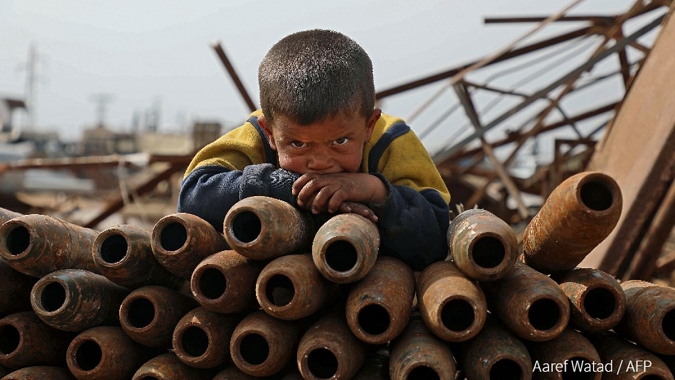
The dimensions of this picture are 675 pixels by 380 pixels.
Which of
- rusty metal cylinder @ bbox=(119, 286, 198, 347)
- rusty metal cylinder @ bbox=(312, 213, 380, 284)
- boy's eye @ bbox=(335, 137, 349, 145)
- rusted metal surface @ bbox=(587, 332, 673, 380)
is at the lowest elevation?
Answer: rusted metal surface @ bbox=(587, 332, 673, 380)

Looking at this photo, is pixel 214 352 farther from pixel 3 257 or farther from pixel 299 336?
pixel 3 257

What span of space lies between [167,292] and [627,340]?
141 cm

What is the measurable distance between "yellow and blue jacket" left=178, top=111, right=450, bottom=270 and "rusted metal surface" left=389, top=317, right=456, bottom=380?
349 mm

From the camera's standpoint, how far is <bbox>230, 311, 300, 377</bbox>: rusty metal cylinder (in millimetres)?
1790

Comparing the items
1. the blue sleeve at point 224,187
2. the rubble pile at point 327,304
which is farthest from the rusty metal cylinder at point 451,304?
the blue sleeve at point 224,187

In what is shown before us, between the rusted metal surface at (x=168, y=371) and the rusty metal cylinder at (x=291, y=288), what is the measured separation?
356 mm

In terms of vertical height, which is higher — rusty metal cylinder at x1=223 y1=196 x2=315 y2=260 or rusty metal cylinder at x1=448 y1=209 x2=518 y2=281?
rusty metal cylinder at x1=223 y1=196 x2=315 y2=260

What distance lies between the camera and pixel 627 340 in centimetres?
195

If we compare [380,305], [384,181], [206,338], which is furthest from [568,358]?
[206,338]

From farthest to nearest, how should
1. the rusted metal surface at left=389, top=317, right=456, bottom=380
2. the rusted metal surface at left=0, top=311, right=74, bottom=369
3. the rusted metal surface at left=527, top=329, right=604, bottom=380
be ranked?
the rusted metal surface at left=0, top=311, right=74, bottom=369 → the rusted metal surface at left=527, top=329, right=604, bottom=380 → the rusted metal surface at left=389, top=317, right=456, bottom=380

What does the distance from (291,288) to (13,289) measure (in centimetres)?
94

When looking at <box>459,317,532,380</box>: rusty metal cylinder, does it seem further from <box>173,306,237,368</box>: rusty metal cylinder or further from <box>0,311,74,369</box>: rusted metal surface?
<box>0,311,74,369</box>: rusted metal surface

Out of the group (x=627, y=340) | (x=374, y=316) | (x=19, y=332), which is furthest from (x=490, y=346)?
(x=19, y=332)

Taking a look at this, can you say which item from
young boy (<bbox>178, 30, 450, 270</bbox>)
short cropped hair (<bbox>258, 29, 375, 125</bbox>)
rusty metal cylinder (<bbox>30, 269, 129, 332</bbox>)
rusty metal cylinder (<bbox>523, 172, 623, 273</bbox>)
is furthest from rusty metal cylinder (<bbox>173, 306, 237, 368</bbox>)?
rusty metal cylinder (<bbox>523, 172, 623, 273</bbox>)
